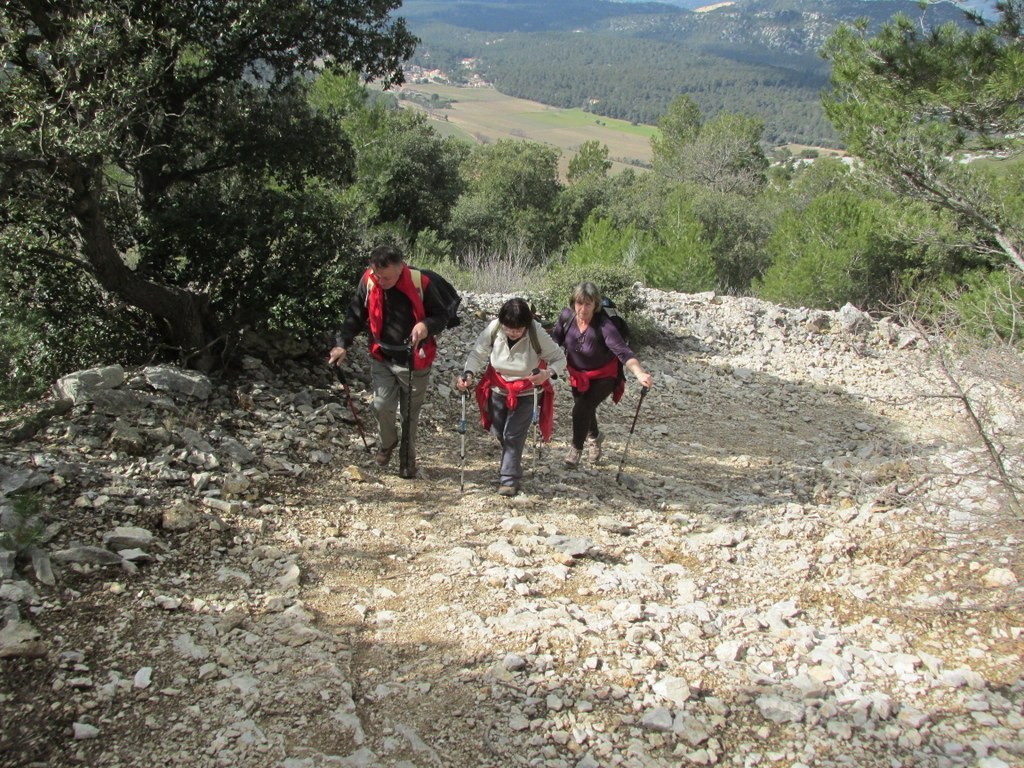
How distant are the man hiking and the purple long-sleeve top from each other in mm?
1054

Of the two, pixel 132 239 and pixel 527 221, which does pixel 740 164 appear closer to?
pixel 527 221

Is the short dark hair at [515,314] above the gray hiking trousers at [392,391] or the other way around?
above

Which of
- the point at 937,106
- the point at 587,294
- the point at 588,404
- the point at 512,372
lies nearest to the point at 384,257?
the point at 512,372

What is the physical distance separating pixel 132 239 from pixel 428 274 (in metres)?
2.99

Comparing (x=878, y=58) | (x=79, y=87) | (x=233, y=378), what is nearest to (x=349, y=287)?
(x=233, y=378)

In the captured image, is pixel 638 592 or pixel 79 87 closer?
pixel 638 592

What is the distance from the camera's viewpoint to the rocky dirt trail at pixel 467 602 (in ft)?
9.96

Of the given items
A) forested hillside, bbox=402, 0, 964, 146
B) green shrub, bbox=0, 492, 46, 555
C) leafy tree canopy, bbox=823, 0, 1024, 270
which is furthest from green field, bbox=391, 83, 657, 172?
green shrub, bbox=0, 492, 46, 555

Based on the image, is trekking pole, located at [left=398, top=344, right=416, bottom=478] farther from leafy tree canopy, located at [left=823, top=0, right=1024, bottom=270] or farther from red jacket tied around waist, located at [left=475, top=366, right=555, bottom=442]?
leafy tree canopy, located at [left=823, top=0, right=1024, bottom=270]

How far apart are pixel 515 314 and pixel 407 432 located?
1.30 m

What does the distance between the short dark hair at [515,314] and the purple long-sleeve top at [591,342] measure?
73cm

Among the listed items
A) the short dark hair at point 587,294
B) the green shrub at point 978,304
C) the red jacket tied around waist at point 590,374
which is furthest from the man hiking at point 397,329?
the green shrub at point 978,304

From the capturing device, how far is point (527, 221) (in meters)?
31.8

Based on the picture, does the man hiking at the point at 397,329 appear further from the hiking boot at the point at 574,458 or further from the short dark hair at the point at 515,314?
the hiking boot at the point at 574,458
